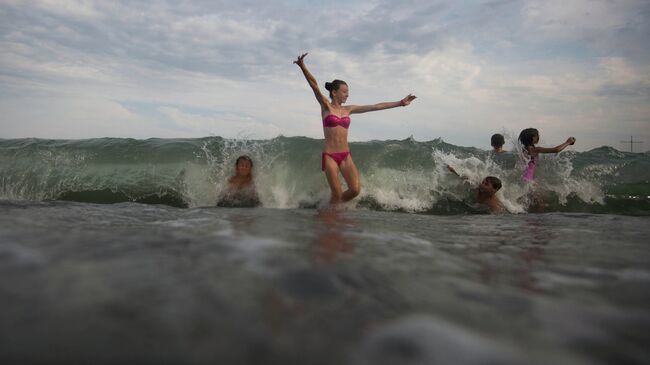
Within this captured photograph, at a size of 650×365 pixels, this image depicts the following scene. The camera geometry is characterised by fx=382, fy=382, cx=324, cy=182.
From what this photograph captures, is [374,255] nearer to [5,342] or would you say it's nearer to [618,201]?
[5,342]

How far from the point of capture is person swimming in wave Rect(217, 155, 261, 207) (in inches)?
282

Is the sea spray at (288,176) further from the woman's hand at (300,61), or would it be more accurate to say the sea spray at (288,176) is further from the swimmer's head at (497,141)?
the woman's hand at (300,61)

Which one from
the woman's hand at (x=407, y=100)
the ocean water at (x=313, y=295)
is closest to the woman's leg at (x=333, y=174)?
the woman's hand at (x=407, y=100)

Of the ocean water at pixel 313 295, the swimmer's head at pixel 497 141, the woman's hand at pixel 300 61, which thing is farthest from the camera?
the swimmer's head at pixel 497 141

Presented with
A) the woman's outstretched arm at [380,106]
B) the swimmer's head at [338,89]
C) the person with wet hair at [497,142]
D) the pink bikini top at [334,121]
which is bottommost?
the person with wet hair at [497,142]

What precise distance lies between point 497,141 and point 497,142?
0.02m

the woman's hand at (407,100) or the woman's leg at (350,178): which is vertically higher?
the woman's hand at (407,100)

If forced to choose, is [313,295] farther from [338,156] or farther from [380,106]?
[380,106]

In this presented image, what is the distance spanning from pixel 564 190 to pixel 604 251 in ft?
24.8

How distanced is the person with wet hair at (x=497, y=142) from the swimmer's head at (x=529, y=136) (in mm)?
1117

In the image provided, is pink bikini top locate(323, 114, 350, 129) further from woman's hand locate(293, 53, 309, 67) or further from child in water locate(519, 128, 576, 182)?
child in water locate(519, 128, 576, 182)

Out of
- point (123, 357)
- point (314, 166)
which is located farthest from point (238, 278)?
point (314, 166)

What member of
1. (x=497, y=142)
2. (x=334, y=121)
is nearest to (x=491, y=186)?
(x=497, y=142)

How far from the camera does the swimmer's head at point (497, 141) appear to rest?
339 inches
